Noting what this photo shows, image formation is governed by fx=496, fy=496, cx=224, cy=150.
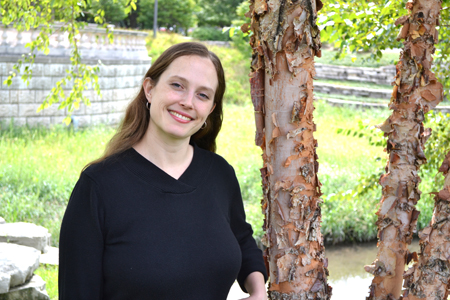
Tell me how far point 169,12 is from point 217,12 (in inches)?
119

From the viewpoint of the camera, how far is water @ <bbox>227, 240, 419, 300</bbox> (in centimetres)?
562

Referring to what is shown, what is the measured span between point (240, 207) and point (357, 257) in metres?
5.12

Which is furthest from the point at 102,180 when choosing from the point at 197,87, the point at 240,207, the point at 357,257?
the point at 357,257

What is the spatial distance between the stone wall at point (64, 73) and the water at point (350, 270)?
4640mm

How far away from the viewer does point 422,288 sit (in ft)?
5.57

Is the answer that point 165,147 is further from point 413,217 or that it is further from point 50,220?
point 50,220

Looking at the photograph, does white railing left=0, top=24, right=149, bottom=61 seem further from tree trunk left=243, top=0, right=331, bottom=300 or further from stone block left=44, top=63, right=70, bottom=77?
tree trunk left=243, top=0, right=331, bottom=300

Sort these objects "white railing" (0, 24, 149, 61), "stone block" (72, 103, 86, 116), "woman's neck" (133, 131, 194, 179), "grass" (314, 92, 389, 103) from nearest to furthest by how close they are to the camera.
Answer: "woman's neck" (133, 131, 194, 179), "white railing" (0, 24, 149, 61), "stone block" (72, 103, 86, 116), "grass" (314, 92, 389, 103)

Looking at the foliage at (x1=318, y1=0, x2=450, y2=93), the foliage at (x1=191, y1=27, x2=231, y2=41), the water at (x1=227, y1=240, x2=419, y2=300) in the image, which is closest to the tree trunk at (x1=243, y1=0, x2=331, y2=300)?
the foliage at (x1=318, y1=0, x2=450, y2=93)

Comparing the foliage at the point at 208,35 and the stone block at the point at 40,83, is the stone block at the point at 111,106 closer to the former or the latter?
the stone block at the point at 40,83

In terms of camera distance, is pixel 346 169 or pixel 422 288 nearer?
pixel 422 288

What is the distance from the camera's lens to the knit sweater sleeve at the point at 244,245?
193cm

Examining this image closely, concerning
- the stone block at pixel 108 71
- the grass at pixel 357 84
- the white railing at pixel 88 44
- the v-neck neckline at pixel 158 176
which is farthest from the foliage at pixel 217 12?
the v-neck neckline at pixel 158 176

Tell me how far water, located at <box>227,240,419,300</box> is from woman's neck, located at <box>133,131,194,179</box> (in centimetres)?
330
